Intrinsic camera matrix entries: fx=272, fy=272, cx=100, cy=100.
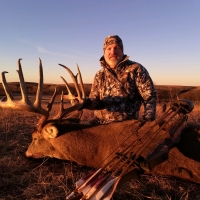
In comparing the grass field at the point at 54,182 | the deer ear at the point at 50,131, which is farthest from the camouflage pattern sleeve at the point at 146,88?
the deer ear at the point at 50,131

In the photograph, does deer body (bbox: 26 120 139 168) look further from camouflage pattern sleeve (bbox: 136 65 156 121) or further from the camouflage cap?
the camouflage cap

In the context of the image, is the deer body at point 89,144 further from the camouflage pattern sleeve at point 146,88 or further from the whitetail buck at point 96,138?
the camouflage pattern sleeve at point 146,88

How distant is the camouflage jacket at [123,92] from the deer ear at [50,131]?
1.02 metres

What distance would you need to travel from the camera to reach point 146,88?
4.34 m

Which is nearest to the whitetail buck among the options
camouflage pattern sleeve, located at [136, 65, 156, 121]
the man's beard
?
camouflage pattern sleeve, located at [136, 65, 156, 121]

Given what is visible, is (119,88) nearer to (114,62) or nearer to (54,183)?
(114,62)

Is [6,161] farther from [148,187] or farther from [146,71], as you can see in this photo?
[146,71]

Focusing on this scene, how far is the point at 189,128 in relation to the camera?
3480 mm

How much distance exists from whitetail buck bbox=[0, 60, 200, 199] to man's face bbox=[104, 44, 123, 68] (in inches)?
37.6

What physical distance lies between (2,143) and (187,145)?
2974mm

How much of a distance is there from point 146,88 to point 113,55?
0.84m

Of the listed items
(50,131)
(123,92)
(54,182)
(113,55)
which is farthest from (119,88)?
(54,182)

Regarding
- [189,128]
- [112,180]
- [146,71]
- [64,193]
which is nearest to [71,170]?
[64,193]

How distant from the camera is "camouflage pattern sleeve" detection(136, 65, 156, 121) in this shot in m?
4.23
